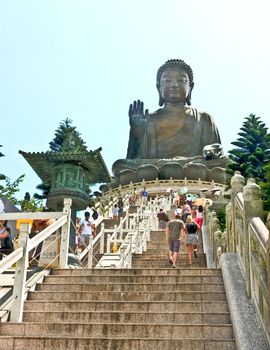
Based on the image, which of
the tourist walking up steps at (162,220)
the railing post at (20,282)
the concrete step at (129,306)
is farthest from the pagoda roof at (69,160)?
the tourist walking up steps at (162,220)

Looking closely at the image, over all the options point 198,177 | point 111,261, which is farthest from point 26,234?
point 198,177

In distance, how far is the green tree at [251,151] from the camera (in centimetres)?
2042

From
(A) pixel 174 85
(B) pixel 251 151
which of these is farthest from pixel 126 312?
(A) pixel 174 85

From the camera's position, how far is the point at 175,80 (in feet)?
99.5

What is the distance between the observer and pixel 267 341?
4105mm

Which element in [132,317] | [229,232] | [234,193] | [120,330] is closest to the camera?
[120,330]

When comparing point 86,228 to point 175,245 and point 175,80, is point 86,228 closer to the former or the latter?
point 175,245

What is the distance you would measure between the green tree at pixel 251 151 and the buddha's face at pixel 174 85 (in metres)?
6.42

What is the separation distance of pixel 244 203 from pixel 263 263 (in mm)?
1126

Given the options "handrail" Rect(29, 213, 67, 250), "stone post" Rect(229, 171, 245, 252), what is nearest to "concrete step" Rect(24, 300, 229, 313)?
"handrail" Rect(29, 213, 67, 250)

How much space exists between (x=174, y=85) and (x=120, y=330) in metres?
26.3

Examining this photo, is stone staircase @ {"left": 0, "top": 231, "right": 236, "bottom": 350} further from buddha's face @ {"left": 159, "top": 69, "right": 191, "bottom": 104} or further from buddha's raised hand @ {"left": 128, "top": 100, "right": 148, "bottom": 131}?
buddha's face @ {"left": 159, "top": 69, "right": 191, "bottom": 104}

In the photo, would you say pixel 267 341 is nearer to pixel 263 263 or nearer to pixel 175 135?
pixel 263 263

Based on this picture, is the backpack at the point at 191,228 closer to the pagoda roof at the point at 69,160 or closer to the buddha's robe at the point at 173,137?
the pagoda roof at the point at 69,160
